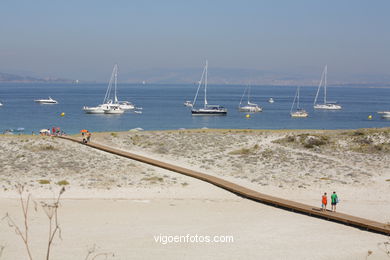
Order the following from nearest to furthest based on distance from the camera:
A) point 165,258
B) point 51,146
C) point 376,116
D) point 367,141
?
1. point 165,258
2. point 51,146
3. point 367,141
4. point 376,116

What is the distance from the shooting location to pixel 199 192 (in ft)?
97.7

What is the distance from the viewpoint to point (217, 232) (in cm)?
2245

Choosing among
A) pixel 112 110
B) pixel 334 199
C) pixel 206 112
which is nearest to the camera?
pixel 334 199

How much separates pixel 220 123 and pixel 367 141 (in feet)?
216

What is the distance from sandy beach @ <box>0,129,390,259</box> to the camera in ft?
67.7

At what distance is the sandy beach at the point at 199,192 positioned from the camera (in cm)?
2064

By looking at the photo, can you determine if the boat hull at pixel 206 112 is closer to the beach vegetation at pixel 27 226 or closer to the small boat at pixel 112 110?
the small boat at pixel 112 110

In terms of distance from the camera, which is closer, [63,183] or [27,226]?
[27,226]

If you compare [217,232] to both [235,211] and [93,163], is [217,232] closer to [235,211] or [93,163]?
[235,211]

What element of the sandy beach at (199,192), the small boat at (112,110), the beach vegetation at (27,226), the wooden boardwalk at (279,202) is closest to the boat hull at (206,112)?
the small boat at (112,110)

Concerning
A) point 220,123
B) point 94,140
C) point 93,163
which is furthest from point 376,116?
point 93,163

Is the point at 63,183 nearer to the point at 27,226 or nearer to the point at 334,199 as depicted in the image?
the point at 27,226

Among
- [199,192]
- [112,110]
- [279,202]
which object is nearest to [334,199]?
[279,202]

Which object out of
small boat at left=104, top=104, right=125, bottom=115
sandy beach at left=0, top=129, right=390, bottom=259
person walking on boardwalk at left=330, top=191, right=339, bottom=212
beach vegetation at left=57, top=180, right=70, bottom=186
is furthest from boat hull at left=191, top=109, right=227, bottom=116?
person walking on boardwalk at left=330, top=191, right=339, bottom=212
